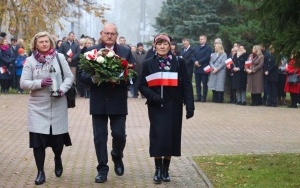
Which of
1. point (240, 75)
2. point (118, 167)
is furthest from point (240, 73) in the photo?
point (118, 167)

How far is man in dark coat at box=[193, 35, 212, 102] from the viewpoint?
25344 millimetres

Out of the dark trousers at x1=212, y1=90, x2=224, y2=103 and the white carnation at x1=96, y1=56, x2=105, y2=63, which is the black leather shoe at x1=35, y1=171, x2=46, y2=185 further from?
the dark trousers at x1=212, y1=90, x2=224, y2=103

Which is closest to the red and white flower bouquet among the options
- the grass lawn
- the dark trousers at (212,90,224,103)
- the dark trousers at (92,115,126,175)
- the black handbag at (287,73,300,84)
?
the dark trousers at (92,115,126,175)

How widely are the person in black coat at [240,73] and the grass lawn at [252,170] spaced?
11612mm

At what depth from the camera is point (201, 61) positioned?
25.4 m

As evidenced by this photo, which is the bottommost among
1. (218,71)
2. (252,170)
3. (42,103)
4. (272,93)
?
(272,93)

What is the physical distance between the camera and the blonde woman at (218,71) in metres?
25.1

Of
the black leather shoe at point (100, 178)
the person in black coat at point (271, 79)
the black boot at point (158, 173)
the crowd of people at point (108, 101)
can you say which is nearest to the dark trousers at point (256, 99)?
the person in black coat at point (271, 79)

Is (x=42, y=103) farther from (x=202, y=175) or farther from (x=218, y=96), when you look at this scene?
(x=218, y=96)

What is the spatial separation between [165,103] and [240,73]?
14.3 m

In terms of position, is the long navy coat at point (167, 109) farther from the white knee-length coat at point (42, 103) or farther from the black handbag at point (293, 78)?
the black handbag at point (293, 78)

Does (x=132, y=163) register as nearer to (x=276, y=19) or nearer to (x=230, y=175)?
(x=230, y=175)

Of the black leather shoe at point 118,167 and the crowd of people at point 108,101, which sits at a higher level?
the crowd of people at point 108,101

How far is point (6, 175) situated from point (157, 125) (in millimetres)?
Result: 2320
